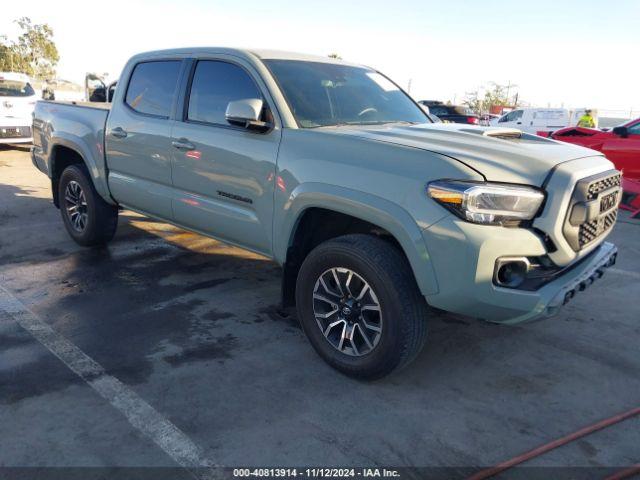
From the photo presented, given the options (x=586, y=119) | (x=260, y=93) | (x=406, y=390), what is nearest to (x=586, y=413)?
(x=406, y=390)

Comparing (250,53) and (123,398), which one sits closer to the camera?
(123,398)

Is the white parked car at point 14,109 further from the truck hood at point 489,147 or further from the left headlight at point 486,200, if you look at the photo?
the left headlight at point 486,200

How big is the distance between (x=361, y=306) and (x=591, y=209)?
1.36 meters

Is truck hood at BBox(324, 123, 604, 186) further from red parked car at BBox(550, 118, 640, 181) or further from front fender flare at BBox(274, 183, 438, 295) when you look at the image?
red parked car at BBox(550, 118, 640, 181)

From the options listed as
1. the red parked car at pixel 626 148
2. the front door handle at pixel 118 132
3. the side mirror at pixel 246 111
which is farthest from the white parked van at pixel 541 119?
the side mirror at pixel 246 111

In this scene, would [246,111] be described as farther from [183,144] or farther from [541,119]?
[541,119]

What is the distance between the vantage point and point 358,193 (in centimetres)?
292

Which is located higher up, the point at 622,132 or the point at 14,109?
the point at 622,132

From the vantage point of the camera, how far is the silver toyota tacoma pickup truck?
2.65 meters

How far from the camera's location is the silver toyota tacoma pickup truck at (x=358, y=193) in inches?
104

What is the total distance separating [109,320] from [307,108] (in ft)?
6.89

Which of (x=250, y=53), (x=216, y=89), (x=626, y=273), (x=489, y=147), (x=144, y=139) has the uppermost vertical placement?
(x=250, y=53)

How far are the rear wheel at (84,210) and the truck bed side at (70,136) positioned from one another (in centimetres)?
17

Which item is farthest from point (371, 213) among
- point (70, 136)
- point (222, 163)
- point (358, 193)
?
point (70, 136)
